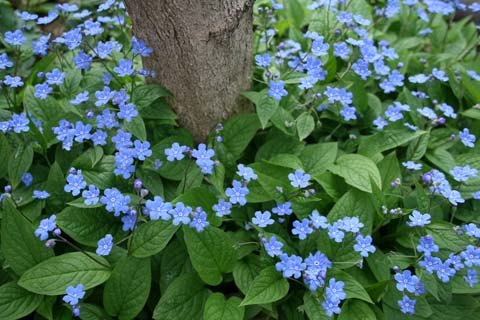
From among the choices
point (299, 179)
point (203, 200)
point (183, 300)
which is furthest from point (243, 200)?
point (183, 300)

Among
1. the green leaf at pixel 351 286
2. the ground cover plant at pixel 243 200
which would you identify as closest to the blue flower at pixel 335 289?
the ground cover plant at pixel 243 200

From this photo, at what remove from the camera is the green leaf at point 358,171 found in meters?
2.75

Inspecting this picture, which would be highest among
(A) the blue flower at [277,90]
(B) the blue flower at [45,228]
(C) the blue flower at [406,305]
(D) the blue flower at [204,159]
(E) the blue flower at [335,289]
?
(A) the blue flower at [277,90]

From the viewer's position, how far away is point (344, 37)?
364 cm

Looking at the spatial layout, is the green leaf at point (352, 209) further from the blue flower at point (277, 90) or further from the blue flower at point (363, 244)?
the blue flower at point (277, 90)

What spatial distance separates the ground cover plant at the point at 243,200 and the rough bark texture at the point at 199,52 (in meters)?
0.10

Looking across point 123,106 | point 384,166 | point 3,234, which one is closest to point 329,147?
point 384,166

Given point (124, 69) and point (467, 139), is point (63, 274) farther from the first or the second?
point (467, 139)

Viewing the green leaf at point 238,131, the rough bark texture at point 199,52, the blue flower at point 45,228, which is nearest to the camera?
the blue flower at point 45,228

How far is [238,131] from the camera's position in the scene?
9.99ft

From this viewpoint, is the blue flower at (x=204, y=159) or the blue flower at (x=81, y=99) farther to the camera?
the blue flower at (x=81, y=99)

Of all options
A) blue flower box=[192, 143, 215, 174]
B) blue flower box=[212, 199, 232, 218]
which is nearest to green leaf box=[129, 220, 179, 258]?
blue flower box=[212, 199, 232, 218]

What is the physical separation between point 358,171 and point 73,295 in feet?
5.60

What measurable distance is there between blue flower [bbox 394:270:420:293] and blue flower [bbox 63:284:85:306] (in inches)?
61.8
